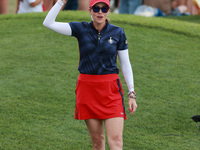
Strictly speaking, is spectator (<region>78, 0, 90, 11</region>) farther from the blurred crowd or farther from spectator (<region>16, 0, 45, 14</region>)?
the blurred crowd

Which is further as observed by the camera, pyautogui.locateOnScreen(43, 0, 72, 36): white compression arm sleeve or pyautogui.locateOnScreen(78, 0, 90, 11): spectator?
pyautogui.locateOnScreen(78, 0, 90, 11): spectator

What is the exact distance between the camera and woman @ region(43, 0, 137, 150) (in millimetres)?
4281

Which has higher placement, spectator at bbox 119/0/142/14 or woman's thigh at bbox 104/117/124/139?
woman's thigh at bbox 104/117/124/139

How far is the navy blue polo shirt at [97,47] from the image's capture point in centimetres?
429

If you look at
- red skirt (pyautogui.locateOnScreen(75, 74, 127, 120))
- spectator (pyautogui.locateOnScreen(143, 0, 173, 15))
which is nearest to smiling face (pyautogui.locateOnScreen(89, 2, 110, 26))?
red skirt (pyautogui.locateOnScreen(75, 74, 127, 120))

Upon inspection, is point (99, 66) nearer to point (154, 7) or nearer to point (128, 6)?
point (128, 6)

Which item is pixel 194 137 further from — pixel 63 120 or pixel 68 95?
pixel 68 95

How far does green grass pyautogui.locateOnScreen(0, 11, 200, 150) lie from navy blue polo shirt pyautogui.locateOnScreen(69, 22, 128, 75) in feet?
5.66

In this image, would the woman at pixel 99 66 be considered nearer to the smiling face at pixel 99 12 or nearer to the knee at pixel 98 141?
the smiling face at pixel 99 12

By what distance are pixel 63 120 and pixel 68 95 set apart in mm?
1081

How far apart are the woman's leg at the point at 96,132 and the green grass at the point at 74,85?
3.75 feet

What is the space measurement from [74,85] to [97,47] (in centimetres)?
392

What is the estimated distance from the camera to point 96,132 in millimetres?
4477

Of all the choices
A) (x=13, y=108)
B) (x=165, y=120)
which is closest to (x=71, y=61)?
(x=13, y=108)
